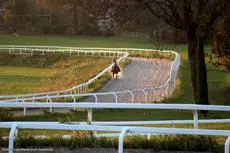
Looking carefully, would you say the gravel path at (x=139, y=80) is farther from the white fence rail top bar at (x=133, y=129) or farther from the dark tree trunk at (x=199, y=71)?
the white fence rail top bar at (x=133, y=129)

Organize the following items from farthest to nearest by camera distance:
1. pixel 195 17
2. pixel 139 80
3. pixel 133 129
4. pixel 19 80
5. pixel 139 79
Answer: pixel 19 80, pixel 139 79, pixel 139 80, pixel 195 17, pixel 133 129

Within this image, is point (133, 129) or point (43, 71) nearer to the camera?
point (133, 129)

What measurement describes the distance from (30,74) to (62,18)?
50.1 m

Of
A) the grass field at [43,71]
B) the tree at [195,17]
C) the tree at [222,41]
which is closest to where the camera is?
the tree at [195,17]

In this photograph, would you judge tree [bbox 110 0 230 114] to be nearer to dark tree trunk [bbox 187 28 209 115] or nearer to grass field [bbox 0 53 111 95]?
dark tree trunk [bbox 187 28 209 115]

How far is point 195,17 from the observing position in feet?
71.5

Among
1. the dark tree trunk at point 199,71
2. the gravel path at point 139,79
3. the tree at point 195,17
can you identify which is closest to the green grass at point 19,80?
the gravel path at point 139,79

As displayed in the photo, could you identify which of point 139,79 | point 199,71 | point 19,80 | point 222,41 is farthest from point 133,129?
point 19,80

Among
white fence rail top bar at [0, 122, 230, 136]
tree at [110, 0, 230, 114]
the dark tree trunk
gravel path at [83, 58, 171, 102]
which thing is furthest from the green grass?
white fence rail top bar at [0, 122, 230, 136]

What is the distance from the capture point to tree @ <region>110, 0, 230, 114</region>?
69.2 ft

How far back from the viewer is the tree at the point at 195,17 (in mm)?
21078

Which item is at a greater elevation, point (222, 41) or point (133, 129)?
point (222, 41)

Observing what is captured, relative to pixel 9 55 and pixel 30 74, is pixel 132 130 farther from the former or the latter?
pixel 9 55

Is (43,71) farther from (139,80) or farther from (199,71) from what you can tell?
(199,71)
